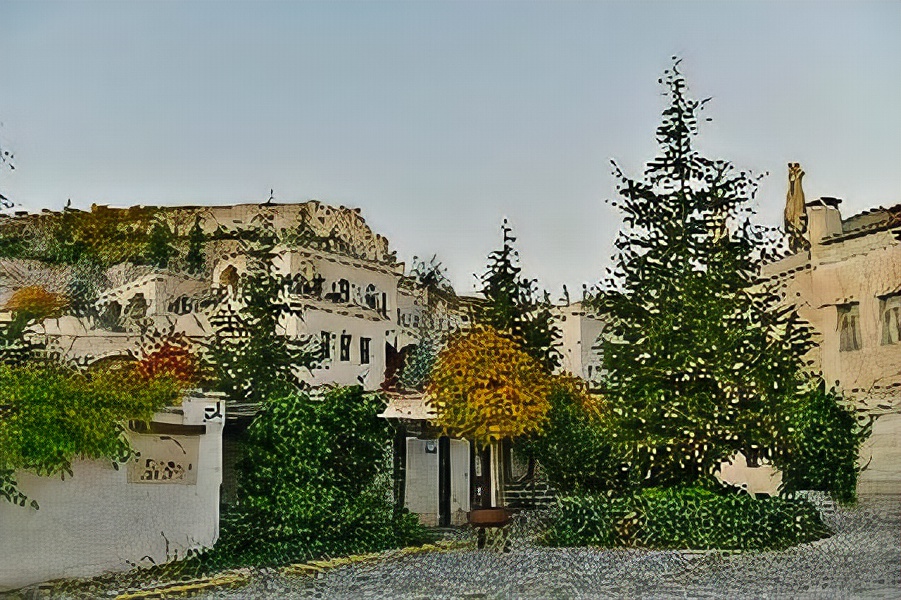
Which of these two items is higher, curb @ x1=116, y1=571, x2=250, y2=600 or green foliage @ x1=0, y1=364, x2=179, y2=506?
green foliage @ x1=0, y1=364, x2=179, y2=506

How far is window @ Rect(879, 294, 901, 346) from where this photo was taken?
755 centimetres

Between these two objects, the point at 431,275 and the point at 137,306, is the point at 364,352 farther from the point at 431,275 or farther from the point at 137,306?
the point at 137,306

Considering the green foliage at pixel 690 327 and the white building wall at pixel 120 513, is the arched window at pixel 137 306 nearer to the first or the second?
the white building wall at pixel 120 513

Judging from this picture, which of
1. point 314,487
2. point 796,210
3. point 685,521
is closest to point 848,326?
point 796,210

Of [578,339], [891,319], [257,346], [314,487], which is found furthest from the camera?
[578,339]

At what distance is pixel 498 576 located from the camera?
7629mm

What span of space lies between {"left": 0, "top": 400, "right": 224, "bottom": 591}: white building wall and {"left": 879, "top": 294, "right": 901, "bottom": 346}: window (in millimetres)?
4232

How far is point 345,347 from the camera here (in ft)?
27.6

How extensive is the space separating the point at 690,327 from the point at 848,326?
1.06 m

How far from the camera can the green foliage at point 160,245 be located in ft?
26.9

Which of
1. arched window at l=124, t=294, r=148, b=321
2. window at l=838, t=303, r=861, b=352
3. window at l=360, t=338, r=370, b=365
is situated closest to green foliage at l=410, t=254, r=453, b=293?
window at l=360, t=338, r=370, b=365

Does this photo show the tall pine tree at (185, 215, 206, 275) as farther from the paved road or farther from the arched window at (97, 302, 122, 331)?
the paved road

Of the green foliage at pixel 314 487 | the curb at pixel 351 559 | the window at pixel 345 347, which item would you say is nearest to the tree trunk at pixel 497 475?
the curb at pixel 351 559

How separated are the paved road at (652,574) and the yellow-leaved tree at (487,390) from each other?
80 cm
